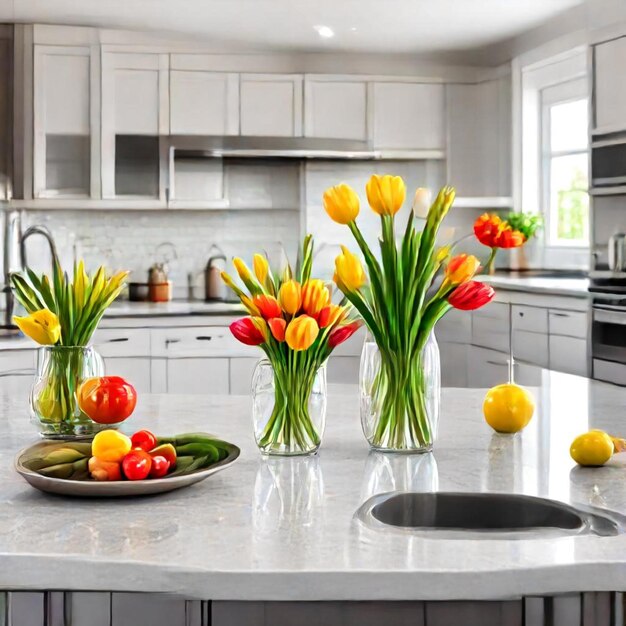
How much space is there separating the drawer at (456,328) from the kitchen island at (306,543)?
434 centimetres

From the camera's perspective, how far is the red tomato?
1716 millimetres

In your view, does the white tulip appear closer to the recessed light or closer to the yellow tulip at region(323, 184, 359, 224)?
the yellow tulip at region(323, 184, 359, 224)

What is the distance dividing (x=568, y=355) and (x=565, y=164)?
165cm

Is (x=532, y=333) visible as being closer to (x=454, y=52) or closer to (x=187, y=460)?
(x=454, y=52)

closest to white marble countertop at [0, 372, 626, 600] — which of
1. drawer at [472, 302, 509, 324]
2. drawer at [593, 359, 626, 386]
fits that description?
drawer at [593, 359, 626, 386]

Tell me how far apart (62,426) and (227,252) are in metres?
4.60

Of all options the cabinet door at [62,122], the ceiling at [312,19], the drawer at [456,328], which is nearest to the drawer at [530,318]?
the drawer at [456,328]

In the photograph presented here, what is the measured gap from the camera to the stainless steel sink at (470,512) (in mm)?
1395

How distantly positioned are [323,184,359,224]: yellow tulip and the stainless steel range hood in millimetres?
4319

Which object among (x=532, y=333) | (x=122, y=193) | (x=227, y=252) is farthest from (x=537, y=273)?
(x=122, y=193)

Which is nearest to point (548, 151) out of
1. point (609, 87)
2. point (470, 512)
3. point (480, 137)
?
point (480, 137)

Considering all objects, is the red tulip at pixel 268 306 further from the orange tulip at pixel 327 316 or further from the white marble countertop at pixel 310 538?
the white marble countertop at pixel 310 538

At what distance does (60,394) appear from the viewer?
1.80m

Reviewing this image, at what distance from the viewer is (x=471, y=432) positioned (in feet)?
6.29
